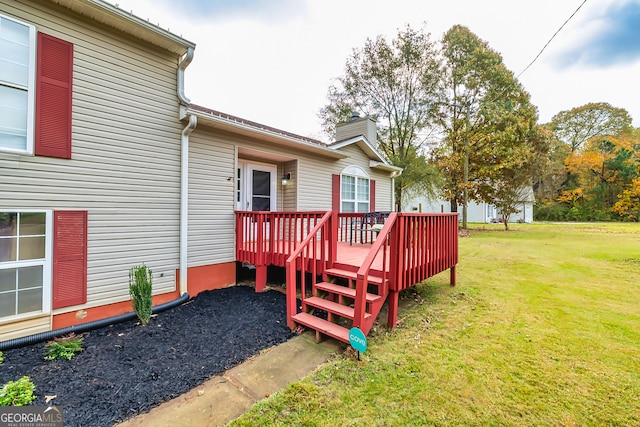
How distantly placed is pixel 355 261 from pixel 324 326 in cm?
124

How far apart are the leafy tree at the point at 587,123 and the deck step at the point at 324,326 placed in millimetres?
37423

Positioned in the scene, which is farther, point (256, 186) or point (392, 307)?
point (256, 186)

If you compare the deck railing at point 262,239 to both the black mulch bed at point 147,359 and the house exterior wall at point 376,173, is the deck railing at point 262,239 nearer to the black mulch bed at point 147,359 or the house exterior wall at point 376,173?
the black mulch bed at point 147,359

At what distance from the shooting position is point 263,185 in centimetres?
665

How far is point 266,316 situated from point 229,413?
6.08 ft

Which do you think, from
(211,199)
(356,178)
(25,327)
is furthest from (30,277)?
(356,178)

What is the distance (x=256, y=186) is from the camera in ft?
21.3

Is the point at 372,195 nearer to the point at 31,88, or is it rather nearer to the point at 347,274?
the point at 347,274

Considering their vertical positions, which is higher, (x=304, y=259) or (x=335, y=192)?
(x=335, y=192)

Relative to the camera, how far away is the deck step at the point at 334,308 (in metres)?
3.06

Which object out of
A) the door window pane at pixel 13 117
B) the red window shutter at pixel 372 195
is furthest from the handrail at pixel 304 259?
the red window shutter at pixel 372 195

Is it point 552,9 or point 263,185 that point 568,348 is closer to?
point 263,185

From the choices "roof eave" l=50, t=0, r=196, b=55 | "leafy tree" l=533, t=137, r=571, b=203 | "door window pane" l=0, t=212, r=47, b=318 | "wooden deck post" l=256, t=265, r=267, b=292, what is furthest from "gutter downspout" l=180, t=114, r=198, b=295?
"leafy tree" l=533, t=137, r=571, b=203

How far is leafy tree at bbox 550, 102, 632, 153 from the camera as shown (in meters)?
27.2
